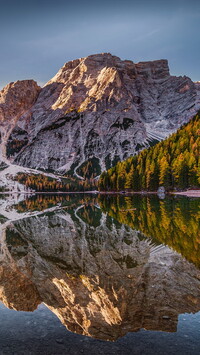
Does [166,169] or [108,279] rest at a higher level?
[166,169]

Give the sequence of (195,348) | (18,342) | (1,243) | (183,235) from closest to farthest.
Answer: (195,348), (18,342), (183,235), (1,243)

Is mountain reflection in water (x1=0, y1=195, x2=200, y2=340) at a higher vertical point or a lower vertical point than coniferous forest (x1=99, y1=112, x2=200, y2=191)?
lower

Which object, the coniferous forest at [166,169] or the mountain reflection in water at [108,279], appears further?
the coniferous forest at [166,169]

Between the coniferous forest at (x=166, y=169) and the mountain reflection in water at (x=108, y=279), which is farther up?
the coniferous forest at (x=166, y=169)

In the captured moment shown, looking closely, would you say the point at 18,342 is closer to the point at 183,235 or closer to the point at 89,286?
the point at 89,286

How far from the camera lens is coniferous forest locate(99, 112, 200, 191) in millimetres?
94688

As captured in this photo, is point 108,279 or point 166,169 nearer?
point 108,279

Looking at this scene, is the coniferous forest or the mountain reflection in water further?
the coniferous forest

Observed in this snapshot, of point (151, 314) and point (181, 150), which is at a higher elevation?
point (181, 150)

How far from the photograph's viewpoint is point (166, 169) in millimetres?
102312

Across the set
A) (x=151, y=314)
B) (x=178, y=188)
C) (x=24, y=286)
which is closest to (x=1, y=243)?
(x=24, y=286)

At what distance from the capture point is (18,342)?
638 centimetres

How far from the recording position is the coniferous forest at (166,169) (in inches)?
3728

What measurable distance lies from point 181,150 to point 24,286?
11002cm
